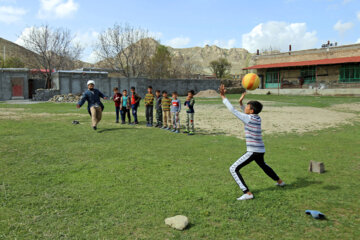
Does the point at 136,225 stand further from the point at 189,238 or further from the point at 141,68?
the point at 141,68

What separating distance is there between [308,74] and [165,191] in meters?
45.9

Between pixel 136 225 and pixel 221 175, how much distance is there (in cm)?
258

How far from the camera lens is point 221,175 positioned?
230 inches

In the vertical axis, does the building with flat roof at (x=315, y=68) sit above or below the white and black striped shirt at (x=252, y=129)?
above

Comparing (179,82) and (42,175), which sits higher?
(179,82)

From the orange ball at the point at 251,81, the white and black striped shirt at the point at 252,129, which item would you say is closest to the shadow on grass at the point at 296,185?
the white and black striped shirt at the point at 252,129

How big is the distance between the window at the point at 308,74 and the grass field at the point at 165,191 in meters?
39.2

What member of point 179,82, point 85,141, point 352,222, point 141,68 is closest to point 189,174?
point 352,222

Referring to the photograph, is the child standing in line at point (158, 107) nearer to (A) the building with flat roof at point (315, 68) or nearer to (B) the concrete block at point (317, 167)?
(B) the concrete block at point (317, 167)

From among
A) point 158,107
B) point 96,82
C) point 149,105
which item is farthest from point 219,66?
point 158,107

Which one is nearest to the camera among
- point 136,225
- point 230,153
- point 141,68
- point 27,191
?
point 136,225

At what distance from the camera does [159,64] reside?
58.6 metres

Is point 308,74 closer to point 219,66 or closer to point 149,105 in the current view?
point 219,66

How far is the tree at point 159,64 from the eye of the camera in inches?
2277
